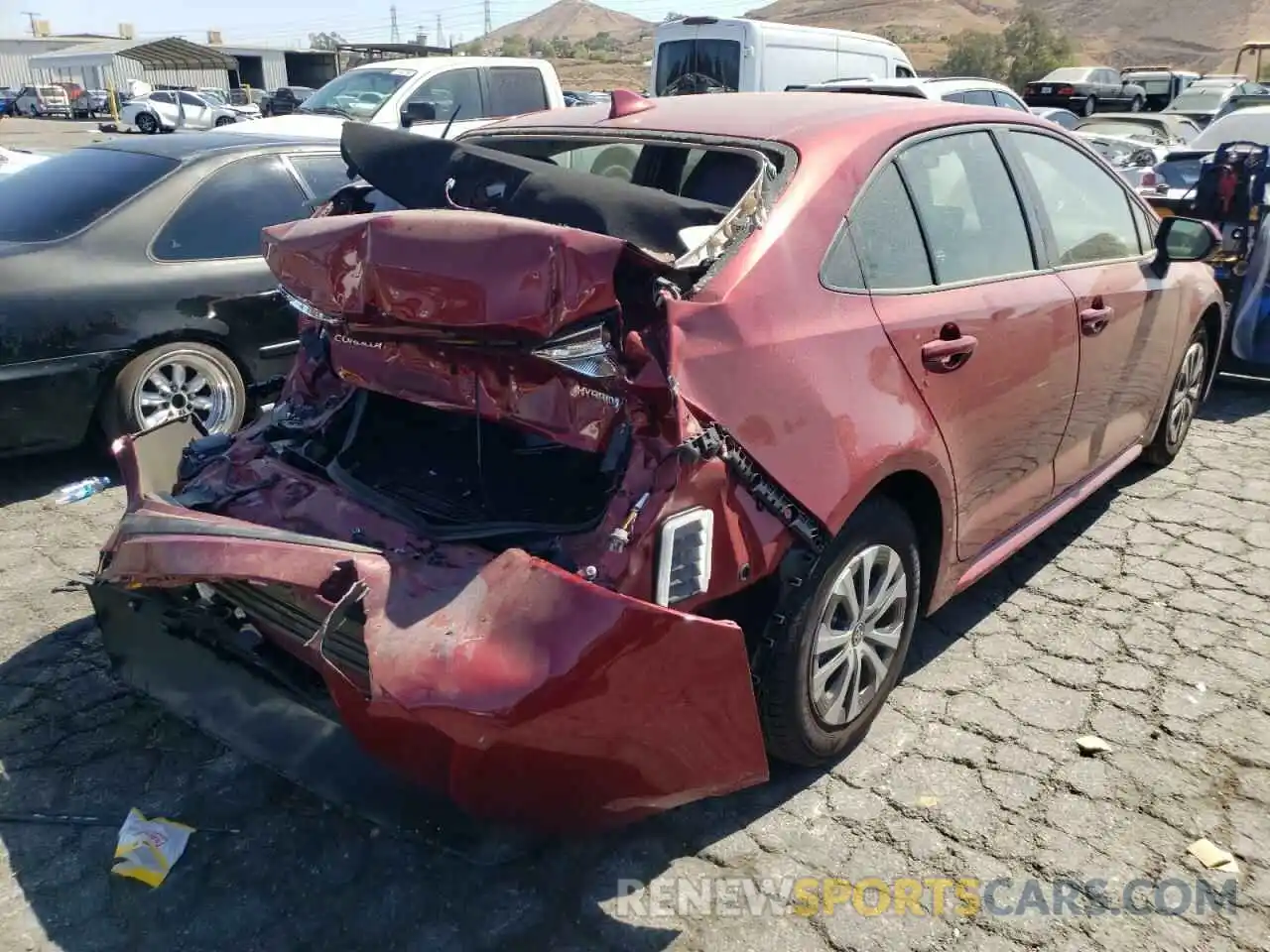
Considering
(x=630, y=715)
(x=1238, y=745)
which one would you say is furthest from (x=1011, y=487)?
(x=630, y=715)

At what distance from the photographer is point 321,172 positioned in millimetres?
5652

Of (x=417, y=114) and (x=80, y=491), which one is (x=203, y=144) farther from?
(x=417, y=114)

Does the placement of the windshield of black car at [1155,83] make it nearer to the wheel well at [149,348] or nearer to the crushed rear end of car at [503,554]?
the wheel well at [149,348]

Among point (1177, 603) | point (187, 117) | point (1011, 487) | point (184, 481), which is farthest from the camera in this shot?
point (187, 117)

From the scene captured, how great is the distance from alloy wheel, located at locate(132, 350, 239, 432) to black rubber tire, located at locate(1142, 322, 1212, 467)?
14.9 ft

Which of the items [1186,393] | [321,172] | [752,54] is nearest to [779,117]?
[1186,393]

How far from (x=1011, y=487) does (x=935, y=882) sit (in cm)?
142

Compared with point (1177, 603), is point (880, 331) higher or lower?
higher

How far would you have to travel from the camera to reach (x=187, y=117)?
110 ft

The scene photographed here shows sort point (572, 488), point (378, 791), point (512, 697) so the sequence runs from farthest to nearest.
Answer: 1. point (572, 488)
2. point (378, 791)
3. point (512, 697)

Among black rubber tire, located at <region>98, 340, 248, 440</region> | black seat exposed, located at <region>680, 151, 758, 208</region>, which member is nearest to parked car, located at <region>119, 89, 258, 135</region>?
black rubber tire, located at <region>98, 340, 248, 440</region>

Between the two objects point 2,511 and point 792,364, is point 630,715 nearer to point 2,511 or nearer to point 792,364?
point 792,364

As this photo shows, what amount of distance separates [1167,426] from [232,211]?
15.9 feet

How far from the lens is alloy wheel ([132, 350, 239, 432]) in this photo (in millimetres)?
4809
